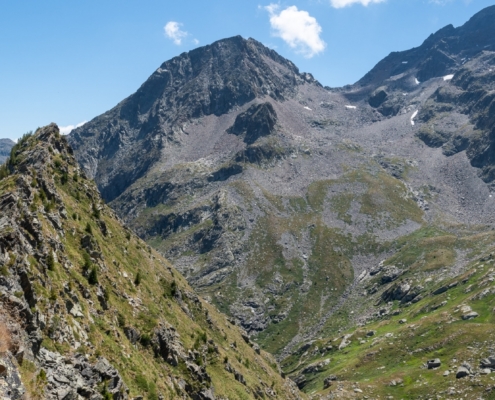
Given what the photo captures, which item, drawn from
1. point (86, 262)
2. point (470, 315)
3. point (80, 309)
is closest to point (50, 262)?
point (80, 309)

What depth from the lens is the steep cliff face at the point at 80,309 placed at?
2355 cm

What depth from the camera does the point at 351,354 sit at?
152500 mm

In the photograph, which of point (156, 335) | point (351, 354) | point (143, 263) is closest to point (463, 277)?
point (351, 354)

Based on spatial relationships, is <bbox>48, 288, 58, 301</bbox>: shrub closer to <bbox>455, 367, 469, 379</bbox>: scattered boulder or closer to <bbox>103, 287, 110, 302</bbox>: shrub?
<bbox>103, 287, 110, 302</bbox>: shrub

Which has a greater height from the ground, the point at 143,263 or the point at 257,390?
the point at 143,263

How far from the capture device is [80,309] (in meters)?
32.4

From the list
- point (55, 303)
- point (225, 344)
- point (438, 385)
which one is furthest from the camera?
point (438, 385)

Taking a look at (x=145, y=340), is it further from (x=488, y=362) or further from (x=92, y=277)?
(x=488, y=362)

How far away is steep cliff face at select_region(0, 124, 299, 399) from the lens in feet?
77.3

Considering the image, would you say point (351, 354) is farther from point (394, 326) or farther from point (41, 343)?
point (41, 343)

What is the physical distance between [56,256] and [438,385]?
9187cm

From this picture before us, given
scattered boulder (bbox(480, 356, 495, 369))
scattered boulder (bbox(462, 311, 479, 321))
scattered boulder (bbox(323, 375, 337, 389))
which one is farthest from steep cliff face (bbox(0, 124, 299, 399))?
scattered boulder (bbox(462, 311, 479, 321))

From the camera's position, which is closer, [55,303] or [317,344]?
[55,303]

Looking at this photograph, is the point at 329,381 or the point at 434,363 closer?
the point at 434,363
